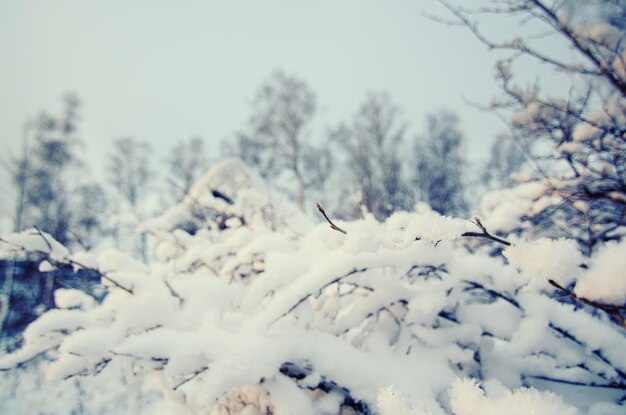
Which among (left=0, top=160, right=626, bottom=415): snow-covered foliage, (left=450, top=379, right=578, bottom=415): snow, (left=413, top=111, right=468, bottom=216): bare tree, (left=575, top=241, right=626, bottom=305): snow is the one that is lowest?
(left=0, top=160, right=626, bottom=415): snow-covered foliage

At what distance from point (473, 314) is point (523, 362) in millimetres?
268

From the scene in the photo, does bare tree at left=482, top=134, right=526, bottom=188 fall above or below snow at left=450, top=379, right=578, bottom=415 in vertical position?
above

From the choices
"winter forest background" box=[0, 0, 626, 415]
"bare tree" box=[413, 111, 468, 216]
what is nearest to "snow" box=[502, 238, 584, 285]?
"winter forest background" box=[0, 0, 626, 415]

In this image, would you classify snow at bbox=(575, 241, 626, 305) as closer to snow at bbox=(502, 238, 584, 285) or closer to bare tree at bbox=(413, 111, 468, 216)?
snow at bbox=(502, 238, 584, 285)

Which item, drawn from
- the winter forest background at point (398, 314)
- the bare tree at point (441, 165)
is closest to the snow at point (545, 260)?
the winter forest background at point (398, 314)

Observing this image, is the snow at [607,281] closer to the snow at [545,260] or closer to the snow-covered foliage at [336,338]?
the snow at [545,260]

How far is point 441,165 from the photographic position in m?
14.0

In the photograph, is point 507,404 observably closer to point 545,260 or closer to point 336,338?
point 545,260

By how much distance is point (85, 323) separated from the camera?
4.27 ft

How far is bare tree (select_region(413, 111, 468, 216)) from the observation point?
44.0 feet

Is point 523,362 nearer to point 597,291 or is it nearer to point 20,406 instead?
point 597,291

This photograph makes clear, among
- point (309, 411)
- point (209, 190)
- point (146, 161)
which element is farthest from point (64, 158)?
point (309, 411)

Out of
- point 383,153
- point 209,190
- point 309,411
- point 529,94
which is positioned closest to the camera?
point 309,411

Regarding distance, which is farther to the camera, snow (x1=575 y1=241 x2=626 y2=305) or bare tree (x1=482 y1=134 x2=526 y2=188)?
bare tree (x1=482 y1=134 x2=526 y2=188)
